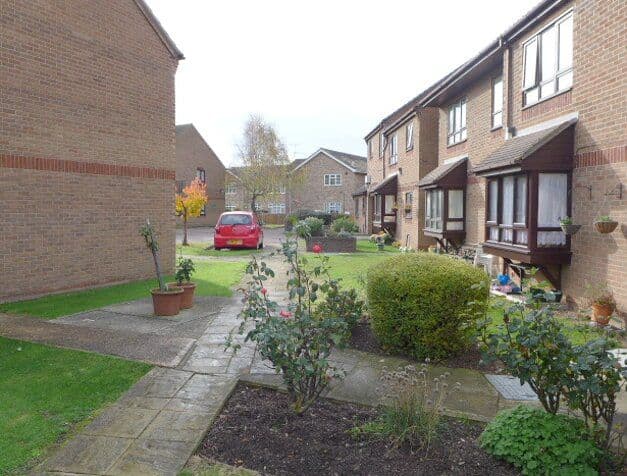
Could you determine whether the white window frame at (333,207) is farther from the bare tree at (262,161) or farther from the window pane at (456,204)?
the window pane at (456,204)

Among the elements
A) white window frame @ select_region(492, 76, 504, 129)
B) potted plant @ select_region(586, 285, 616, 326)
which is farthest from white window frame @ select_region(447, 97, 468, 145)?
potted plant @ select_region(586, 285, 616, 326)

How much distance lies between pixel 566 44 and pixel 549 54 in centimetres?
61

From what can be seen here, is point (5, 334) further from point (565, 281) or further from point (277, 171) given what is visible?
point (277, 171)

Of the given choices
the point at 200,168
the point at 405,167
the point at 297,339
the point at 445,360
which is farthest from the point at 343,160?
the point at 297,339

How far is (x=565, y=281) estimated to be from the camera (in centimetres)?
952

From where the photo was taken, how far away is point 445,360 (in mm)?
5855

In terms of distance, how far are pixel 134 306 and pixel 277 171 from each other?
36.7 meters

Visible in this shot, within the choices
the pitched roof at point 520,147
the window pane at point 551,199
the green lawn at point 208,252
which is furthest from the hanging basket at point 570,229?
the green lawn at point 208,252

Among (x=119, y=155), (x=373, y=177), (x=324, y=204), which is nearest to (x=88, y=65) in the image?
(x=119, y=155)

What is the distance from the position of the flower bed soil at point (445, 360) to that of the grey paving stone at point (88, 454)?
328 cm

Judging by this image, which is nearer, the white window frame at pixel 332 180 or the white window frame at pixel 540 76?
the white window frame at pixel 540 76

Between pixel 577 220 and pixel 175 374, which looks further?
pixel 577 220

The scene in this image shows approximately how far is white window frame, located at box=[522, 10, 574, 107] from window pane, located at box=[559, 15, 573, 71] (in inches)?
0.7

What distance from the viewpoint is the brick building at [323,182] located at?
1852 inches
